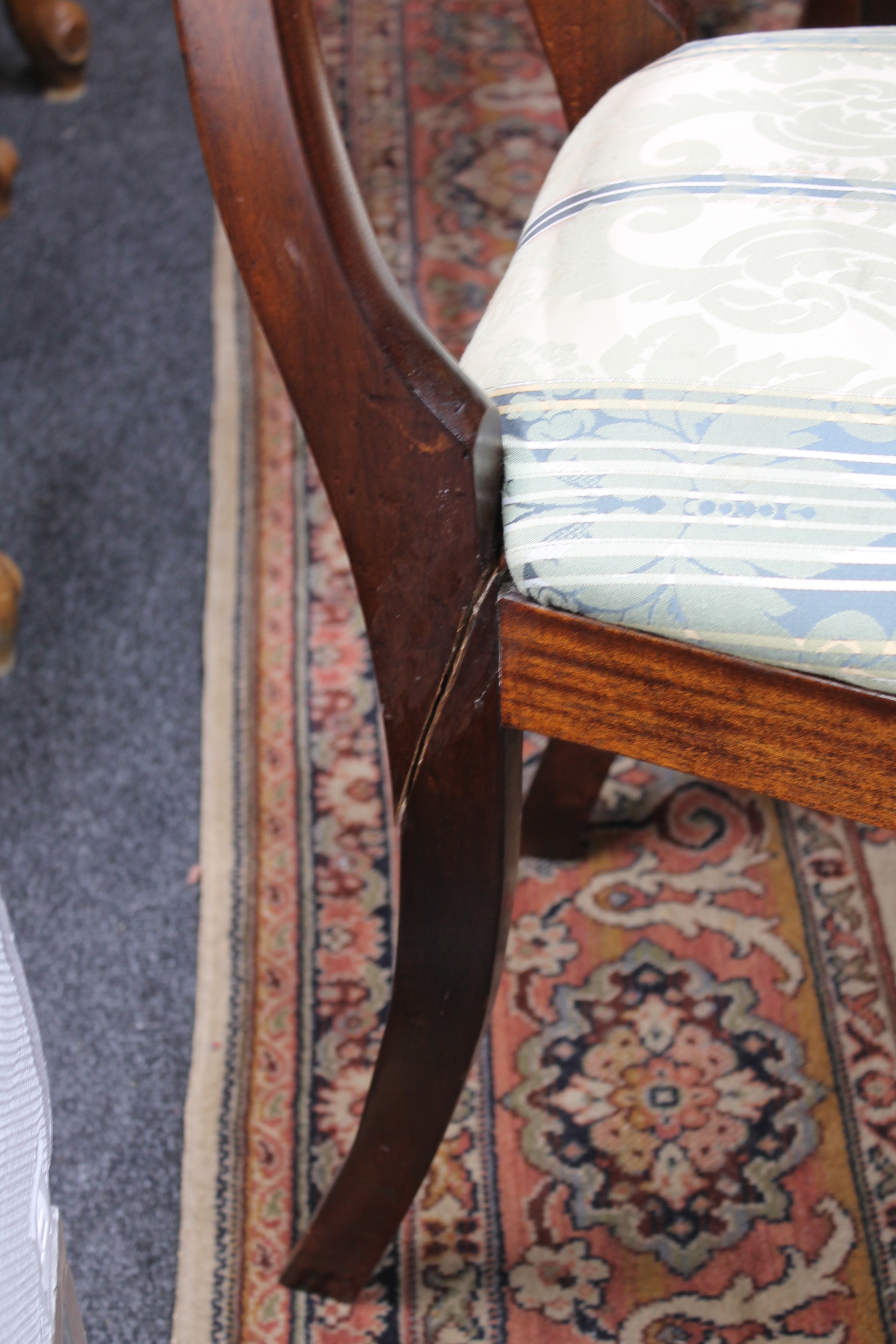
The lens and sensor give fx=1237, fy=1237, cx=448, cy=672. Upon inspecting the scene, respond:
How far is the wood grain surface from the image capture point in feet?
1.25

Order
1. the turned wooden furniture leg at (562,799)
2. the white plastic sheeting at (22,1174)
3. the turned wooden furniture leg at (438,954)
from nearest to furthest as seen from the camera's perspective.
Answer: the white plastic sheeting at (22,1174) → the turned wooden furniture leg at (438,954) → the turned wooden furniture leg at (562,799)

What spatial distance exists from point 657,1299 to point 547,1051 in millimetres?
140

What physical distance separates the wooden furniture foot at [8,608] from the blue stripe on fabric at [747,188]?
0.54 metres

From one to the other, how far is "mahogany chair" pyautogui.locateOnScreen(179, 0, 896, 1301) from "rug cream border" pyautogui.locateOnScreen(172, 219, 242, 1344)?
10.0 inches

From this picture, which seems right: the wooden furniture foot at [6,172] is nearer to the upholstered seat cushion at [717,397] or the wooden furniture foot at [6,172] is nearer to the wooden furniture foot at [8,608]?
the wooden furniture foot at [8,608]

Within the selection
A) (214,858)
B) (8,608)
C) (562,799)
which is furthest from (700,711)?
(8,608)

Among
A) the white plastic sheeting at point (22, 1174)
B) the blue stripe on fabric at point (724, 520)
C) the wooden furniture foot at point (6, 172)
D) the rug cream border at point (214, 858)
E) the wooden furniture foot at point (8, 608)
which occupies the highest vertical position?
the blue stripe on fabric at point (724, 520)

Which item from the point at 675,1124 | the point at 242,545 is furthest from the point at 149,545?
the point at 675,1124

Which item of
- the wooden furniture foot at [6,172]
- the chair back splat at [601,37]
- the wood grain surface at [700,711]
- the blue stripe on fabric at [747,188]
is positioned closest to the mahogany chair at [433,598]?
the wood grain surface at [700,711]

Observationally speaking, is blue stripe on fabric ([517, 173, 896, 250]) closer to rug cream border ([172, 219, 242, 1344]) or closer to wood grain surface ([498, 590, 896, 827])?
wood grain surface ([498, 590, 896, 827])

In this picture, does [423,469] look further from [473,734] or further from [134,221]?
[134,221]

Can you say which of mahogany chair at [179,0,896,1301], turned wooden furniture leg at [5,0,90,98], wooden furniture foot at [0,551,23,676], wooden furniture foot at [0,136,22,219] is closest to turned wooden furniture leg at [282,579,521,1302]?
mahogany chair at [179,0,896,1301]

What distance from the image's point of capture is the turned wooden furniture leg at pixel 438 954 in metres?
0.43

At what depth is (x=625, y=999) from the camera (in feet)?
2.35
